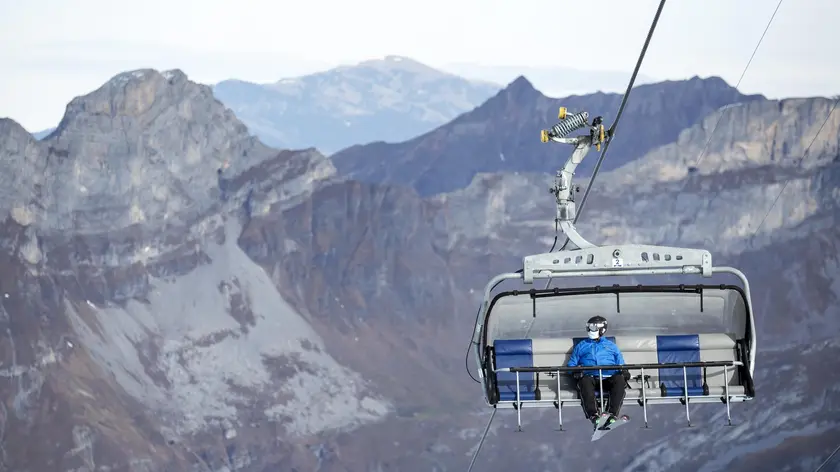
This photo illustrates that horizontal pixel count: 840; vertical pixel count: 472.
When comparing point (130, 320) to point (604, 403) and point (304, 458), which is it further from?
point (604, 403)

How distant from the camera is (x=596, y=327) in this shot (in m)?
27.1

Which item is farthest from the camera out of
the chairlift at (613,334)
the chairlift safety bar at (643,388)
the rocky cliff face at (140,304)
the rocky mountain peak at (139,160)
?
the rocky mountain peak at (139,160)

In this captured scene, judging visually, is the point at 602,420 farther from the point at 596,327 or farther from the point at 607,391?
the point at 596,327

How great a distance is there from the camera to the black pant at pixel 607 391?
26.4m

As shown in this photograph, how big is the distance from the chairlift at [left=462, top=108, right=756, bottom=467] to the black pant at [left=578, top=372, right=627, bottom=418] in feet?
0.41

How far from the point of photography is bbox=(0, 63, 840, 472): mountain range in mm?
156625

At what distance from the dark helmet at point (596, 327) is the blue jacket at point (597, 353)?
11 cm

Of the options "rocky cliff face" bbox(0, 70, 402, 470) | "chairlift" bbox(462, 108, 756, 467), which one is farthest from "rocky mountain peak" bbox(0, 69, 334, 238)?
"chairlift" bbox(462, 108, 756, 467)

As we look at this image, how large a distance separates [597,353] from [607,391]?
781mm

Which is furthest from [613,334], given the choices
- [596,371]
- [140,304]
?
[140,304]

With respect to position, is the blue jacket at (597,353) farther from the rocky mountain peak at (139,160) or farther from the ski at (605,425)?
the rocky mountain peak at (139,160)

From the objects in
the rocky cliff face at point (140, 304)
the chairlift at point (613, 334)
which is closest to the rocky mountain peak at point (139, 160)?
the rocky cliff face at point (140, 304)

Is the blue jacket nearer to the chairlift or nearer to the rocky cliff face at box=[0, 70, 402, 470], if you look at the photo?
the chairlift

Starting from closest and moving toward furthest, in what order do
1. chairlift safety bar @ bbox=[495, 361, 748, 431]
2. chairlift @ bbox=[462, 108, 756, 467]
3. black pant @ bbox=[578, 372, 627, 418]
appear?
1. chairlift safety bar @ bbox=[495, 361, 748, 431]
2. black pant @ bbox=[578, 372, 627, 418]
3. chairlift @ bbox=[462, 108, 756, 467]
